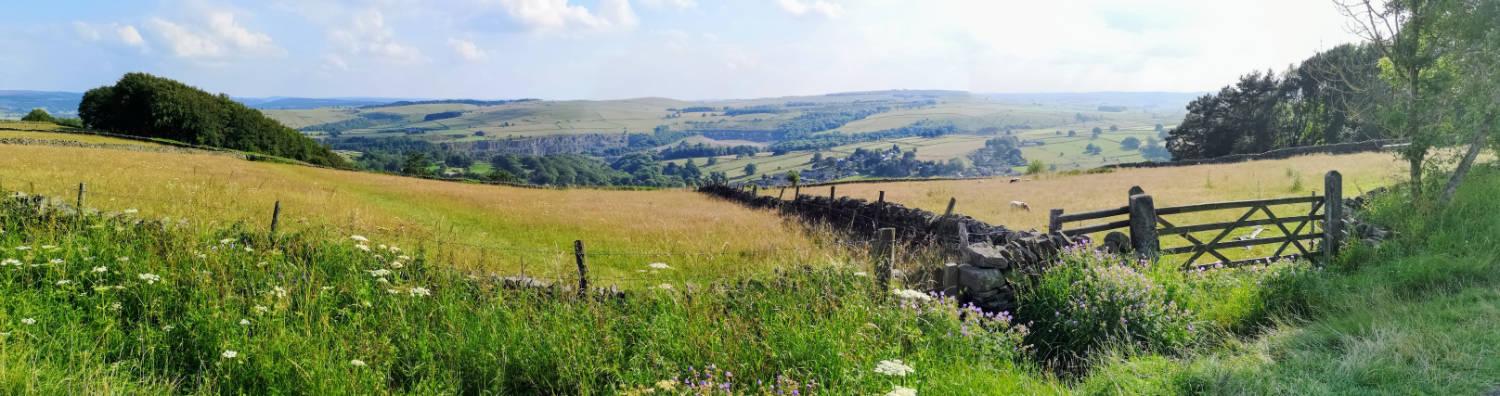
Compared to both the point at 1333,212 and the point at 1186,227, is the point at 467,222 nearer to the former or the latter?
the point at 1186,227

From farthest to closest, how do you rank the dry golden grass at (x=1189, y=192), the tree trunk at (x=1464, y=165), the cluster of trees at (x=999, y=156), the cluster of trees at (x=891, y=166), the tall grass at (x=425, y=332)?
the cluster of trees at (x=999, y=156) → the cluster of trees at (x=891, y=166) → the dry golden grass at (x=1189, y=192) → the tree trunk at (x=1464, y=165) → the tall grass at (x=425, y=332)

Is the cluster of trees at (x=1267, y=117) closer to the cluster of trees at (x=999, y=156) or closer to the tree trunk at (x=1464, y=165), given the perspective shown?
the tree trunk at (x=1464, y=165)

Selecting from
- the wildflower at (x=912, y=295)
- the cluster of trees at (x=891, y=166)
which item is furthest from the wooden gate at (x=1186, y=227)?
the cluster of trees at (x=891, y=166)

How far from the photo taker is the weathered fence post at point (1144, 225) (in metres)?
8.75

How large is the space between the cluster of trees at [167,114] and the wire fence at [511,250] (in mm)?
57793

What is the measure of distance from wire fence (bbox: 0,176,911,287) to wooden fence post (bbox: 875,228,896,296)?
122 millimetres

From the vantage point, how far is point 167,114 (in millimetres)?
60312

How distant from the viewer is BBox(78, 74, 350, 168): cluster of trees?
6047 centimetres

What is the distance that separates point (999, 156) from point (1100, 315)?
5571 inches

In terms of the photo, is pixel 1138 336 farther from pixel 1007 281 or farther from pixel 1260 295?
pixel 1260 295

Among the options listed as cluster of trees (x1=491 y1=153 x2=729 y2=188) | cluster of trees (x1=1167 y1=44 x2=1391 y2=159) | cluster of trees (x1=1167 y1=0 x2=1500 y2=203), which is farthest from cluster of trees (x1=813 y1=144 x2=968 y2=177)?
cluster of trees (x1=1167 y1=0 x2=1500 y2=203)

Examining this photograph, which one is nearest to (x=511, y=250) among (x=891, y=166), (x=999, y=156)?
(x=891, y=166)

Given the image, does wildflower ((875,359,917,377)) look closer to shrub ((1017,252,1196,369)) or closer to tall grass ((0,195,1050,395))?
tall grass ((0,195,1050,395))

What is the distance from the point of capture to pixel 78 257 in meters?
5.73
